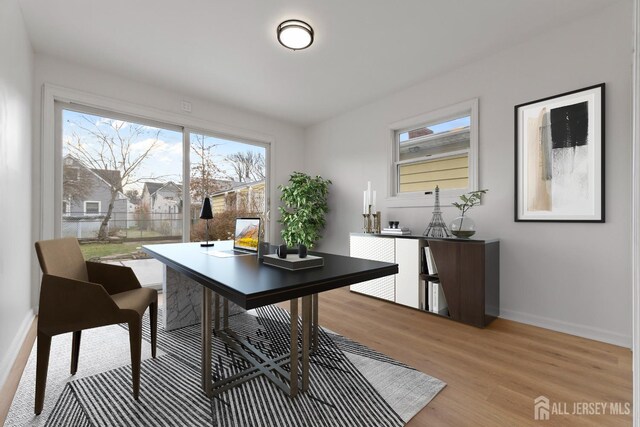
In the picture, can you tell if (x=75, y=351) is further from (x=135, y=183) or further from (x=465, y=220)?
(x=465, y=220)

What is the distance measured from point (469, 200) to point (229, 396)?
2.70 m

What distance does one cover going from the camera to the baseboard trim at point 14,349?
173 centimetres

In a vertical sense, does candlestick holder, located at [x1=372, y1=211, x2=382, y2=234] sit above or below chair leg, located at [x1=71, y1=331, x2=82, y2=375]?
above

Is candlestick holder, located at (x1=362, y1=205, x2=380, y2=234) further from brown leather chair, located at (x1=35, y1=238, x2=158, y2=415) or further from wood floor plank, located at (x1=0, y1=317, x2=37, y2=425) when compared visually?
wood floor plank, located at (x1=0, y1=317, x2=37, y2=425)

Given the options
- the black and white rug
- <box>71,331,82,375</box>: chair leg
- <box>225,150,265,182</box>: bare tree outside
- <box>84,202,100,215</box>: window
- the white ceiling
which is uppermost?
the white ceiling

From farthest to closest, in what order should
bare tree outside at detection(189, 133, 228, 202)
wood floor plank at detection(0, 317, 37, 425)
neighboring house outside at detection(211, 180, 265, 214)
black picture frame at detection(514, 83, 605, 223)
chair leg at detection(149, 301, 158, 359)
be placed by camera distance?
1. neighboring house outside at detection(211, 180, 265, 214)
2. bare tree outside at detection(189, 133, 228, 202)
3. black picture frame at detection(514, 83, 605, 223)
4. chair leg at detection(149, 301, 158, 359)
5. wood floor plank at detection(0, 317, 37, 425)

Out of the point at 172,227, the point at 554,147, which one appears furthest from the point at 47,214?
the point at 554,147

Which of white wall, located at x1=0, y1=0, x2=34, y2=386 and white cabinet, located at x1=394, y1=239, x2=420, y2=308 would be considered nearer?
white wall, located at x1=0, y1=0, x2=34, y2=386

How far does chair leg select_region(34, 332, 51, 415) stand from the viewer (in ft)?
4.61

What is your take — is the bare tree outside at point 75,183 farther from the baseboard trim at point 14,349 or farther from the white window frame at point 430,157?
the white window frame at point 430,157

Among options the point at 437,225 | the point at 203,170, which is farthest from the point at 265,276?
the point at 203,170

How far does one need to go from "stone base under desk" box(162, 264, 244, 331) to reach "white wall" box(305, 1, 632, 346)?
258cm

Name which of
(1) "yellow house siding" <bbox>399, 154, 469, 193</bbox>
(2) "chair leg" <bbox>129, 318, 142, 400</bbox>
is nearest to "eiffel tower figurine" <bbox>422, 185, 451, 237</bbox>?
(1) "yellow house siding" <bbox>399, 154, 469, 193</bbox>

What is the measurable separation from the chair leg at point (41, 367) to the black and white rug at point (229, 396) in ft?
0.23
